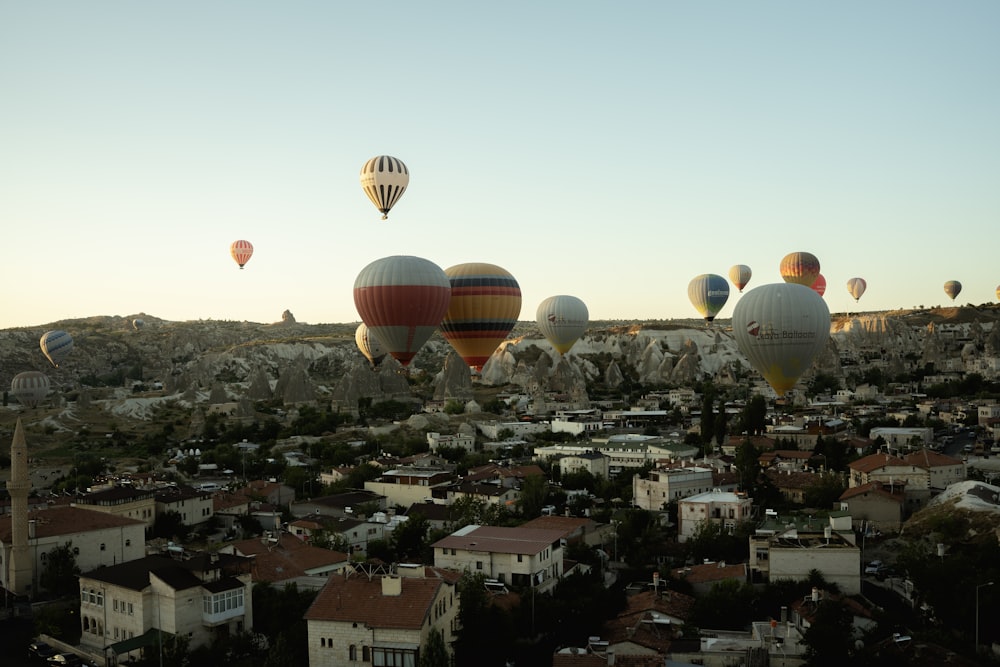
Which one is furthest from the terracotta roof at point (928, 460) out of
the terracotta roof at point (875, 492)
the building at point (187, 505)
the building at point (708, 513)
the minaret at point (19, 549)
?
the minaret at point (19, 549)

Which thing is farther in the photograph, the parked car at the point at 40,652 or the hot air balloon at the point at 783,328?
the hot air balloon at the point at 783,328

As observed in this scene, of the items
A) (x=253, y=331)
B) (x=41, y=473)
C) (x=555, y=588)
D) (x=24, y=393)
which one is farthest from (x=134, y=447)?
(x=253, y=331)

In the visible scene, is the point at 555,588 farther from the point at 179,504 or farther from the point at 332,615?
the point at 179,504

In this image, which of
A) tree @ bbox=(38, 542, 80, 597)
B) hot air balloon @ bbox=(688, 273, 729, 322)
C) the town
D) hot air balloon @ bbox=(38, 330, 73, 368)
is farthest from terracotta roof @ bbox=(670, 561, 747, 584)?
hot air balloon @ bbox=(38, 330, 73, 368)

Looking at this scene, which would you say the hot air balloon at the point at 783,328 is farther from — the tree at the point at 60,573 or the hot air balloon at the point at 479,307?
the tree at the point at 60,573

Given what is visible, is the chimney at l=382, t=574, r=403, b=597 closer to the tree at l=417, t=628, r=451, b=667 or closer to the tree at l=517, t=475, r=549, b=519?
the tree at l=417, t=628, r=451, b=667

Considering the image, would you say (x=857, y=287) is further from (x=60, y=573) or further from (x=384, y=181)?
(x=60, y=573)
